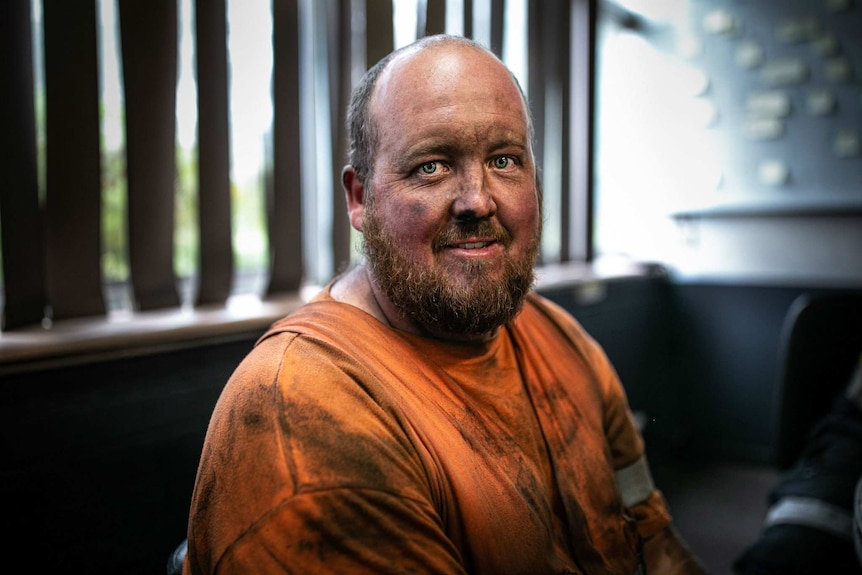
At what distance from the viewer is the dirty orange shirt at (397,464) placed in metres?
0.75

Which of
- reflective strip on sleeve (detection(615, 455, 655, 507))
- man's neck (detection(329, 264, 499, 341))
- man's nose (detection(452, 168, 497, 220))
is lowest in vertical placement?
reflective strip on sleeve (detection(615, 455, 655, 507))

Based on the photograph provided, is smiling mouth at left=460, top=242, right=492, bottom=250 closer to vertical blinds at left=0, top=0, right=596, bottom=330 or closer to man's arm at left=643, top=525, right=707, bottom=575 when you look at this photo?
man's arm at left=643, top=525, right=707, bottom=575

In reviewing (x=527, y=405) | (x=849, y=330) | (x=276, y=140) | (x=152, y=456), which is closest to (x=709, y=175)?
(x=849, y=330)

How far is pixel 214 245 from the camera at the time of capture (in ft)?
5.19

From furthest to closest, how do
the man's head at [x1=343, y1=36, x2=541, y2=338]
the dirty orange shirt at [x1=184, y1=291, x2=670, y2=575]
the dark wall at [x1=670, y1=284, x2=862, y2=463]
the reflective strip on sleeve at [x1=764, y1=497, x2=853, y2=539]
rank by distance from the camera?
the dark wall at [x1=670, y1=284, x2=862, y2=463] → the reflective strip on sleeve at [x1=764, y1=497, x2=853, y2=539] → the man's head at [x1=343, y1=36, x2=541, y2=338] → the dirty orange shirt at [x1=184, y1=291, x2=670, y2=575]

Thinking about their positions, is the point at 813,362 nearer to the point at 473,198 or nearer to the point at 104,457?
the point at 473,198

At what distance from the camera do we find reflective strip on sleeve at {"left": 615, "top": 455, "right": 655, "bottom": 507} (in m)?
1.23

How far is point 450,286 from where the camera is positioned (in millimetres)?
1009

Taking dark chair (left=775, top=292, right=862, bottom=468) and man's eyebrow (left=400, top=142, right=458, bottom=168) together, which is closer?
man's eyebrow (left=400, top=142, right=458, bottom=168)

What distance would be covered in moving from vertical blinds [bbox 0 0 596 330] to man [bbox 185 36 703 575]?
55 centimetres

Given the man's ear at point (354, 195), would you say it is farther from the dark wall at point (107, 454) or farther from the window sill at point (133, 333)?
the dark wall at point (107, 454)

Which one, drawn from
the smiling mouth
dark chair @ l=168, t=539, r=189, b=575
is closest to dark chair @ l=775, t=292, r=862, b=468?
the smiling mouth

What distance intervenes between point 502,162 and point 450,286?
23 cm

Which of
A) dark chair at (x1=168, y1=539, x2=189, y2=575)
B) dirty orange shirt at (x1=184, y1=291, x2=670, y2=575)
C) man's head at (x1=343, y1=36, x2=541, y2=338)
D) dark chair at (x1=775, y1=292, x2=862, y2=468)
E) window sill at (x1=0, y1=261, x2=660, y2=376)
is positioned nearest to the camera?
dirty orange shirt at (x1=184, y1=291, x2=670, y2=575)
